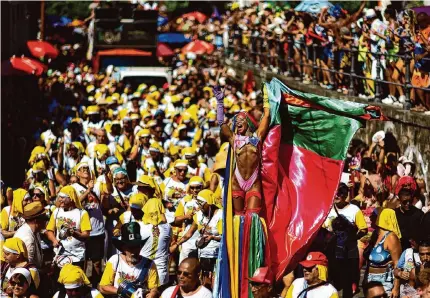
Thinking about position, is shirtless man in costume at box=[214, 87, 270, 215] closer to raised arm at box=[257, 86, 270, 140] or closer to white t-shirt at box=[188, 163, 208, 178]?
raised arm at box=[257, 86, 270, 140]

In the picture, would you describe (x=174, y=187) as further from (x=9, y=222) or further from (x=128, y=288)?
(x=128, y=288)

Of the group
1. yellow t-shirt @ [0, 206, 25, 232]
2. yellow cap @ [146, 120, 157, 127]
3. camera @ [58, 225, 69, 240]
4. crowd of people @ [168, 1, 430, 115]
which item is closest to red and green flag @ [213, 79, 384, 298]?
camera @ [58, 225, 69, 240]

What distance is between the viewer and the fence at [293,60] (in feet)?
64.5

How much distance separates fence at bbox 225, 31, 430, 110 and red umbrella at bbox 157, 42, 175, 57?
4496 mm

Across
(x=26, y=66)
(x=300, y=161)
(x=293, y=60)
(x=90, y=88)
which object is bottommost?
(x=300, y=161)

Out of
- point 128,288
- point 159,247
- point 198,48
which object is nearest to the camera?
point 128,288

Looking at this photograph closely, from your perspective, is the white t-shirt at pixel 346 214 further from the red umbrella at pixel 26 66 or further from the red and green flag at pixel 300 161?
the red umbrella at pixel 26 66

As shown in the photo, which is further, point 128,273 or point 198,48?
point 198,48

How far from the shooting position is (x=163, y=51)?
45.3 meters

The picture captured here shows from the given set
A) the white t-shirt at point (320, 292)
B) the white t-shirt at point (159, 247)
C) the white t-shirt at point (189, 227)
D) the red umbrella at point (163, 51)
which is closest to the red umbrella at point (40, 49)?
the red umbrella at point (163, 51)

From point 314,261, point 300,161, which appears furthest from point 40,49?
point 314,261

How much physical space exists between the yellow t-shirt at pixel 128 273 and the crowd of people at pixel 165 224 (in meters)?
0.01

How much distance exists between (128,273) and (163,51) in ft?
113

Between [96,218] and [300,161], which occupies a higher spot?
[300,161]
